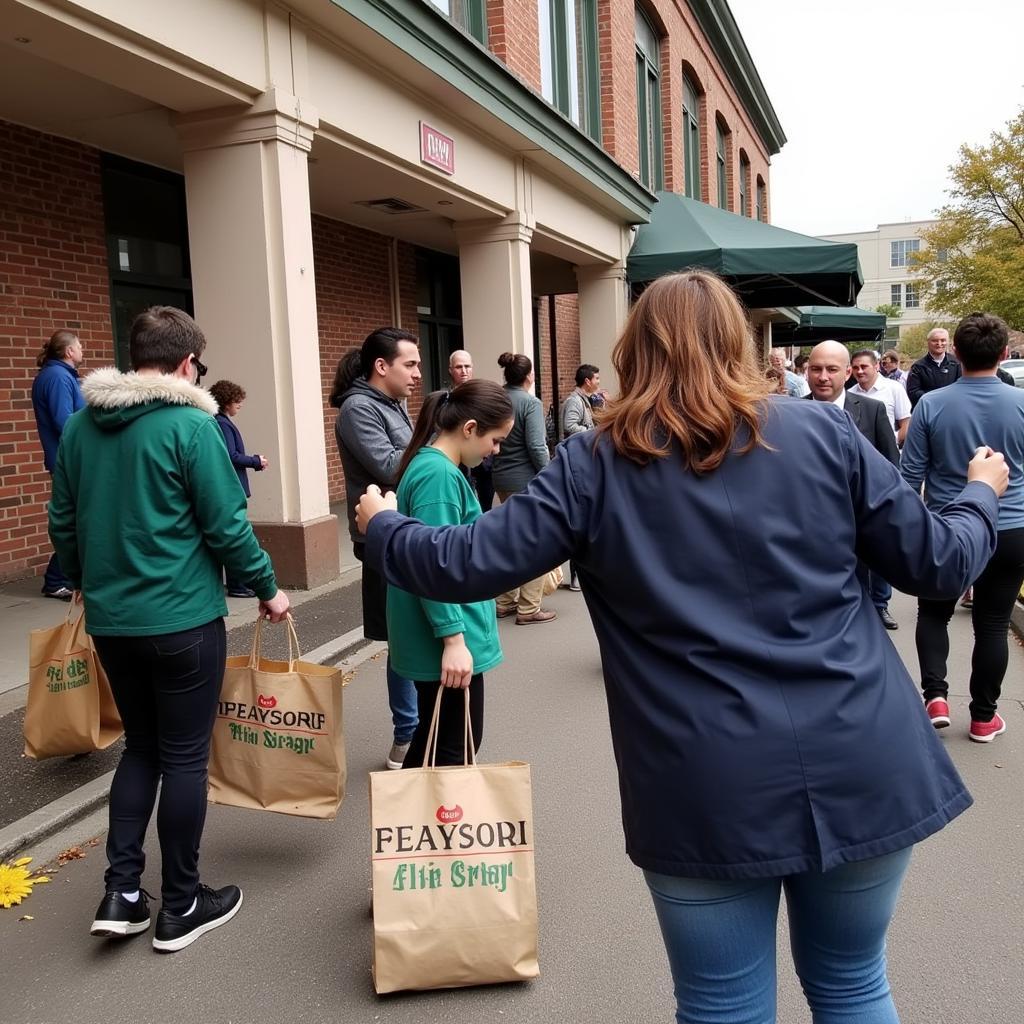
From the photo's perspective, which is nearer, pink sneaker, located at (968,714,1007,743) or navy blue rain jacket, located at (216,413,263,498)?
pink sneaker, located at (968,714,1007,743)

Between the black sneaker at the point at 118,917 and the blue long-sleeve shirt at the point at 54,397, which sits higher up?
the blue long-sleeve shirt at the point at 54,397

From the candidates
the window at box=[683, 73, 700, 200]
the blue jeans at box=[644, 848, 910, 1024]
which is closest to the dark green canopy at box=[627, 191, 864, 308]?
the window at box=[683, 73, 700, 200]

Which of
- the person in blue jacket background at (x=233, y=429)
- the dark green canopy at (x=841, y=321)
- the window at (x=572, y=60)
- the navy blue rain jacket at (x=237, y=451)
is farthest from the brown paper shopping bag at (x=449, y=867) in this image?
the dark green canopy at (x=841, y=321)

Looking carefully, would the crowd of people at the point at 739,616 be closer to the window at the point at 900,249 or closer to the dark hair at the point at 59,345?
the dark hair at the point at 59,345

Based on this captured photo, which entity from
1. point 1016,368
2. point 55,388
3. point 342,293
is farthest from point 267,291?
point 1016,368

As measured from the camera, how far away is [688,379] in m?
1.73

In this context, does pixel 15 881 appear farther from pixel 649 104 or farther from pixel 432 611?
pixel 649 104

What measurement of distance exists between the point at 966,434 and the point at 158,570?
3.70m

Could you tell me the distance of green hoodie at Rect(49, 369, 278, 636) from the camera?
9.60 ft

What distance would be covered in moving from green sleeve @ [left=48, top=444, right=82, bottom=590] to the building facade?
144 inches

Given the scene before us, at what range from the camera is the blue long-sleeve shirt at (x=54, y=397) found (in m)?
7.07

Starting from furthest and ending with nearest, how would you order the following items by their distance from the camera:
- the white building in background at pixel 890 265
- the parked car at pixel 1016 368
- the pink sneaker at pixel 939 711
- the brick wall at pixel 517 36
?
the white building in background at pixel 890 265 → the parked car at pixel 1016 368 → the brick wall at pixel 517 36 → the pink sneaker at pixel 939 711

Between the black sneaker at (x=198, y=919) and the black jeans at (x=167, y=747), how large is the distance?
0.04m

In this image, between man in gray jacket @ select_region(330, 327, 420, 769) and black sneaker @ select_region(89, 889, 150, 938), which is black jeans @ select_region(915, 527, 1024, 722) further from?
black sneaker @ select_region(89, 889, 150, 938)
